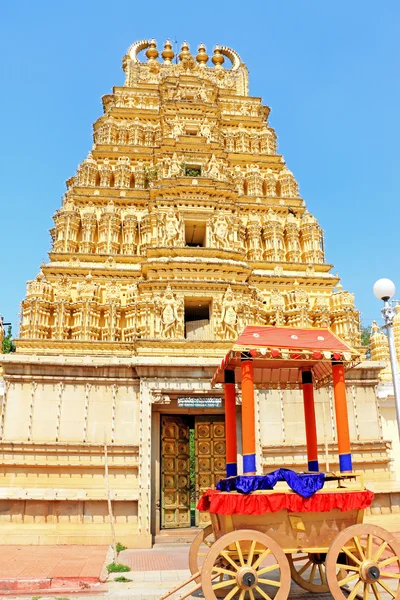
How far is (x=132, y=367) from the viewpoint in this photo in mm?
14797

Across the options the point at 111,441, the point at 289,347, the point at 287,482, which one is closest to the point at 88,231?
the point at 111,441

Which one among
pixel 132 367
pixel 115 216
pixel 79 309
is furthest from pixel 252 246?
pixel 132 367

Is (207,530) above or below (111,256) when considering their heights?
below

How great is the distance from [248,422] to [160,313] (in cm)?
→ 1544

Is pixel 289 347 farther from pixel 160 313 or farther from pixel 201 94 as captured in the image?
pixel 201 94

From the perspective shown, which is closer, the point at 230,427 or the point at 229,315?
the point at 230,427

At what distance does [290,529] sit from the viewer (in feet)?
23.6

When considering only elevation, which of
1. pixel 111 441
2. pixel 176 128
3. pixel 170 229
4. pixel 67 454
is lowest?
pixel 67 454

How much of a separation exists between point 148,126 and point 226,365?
28556 mm

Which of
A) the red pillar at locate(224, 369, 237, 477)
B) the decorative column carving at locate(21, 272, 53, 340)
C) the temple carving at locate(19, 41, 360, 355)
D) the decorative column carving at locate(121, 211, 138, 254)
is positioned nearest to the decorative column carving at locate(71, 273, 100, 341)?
the temple carving at locate(19, 41, 360, 355)

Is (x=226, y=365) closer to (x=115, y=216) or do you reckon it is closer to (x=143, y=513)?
(x=143, y=513)

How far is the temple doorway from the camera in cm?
1487

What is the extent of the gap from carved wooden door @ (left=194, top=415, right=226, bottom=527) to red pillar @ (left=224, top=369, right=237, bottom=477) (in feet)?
22.4

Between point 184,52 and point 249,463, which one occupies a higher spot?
point 184,52
